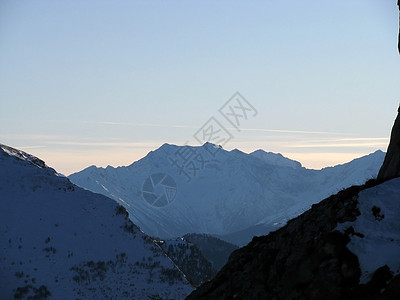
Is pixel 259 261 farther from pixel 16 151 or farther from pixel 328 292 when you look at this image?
pixel 16 151

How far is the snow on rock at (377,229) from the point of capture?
1861 cm

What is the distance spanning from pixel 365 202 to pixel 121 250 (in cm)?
6233

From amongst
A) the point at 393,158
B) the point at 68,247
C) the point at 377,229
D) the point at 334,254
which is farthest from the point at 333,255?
the point at 68,247

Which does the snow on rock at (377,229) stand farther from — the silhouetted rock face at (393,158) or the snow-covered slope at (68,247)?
the snow-covered slope at (68,247)

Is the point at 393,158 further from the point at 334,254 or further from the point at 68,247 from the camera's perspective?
the point at 68,247

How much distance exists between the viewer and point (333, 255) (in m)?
19.9

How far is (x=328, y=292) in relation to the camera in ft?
62.3

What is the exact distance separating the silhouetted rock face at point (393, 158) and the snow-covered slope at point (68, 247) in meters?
48.3

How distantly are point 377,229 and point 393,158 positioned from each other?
20.4 feet

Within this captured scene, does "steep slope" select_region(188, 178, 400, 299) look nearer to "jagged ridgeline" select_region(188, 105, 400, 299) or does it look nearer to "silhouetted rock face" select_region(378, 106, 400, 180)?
"jagged ridgeline" select_region(188, 105, 400, 299)

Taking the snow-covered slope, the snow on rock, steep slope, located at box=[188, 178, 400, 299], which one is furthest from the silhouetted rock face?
the snow-covered slope

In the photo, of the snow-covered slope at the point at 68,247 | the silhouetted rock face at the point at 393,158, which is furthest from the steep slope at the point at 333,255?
the snow-covered slope at the point at 68,247

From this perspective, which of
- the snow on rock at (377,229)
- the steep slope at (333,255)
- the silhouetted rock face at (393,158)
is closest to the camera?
the steep slope at (333,255)

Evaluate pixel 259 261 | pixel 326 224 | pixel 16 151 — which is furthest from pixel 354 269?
pixel 16 151
